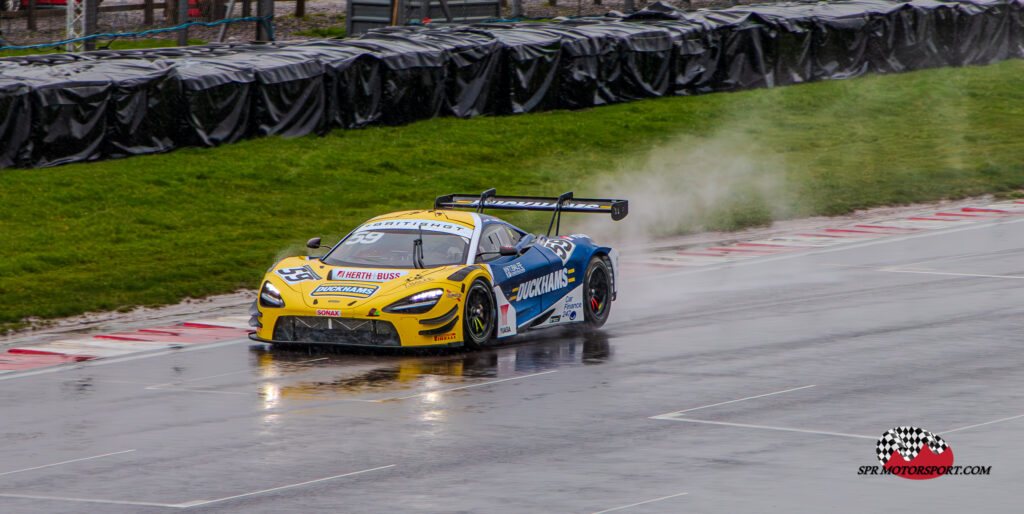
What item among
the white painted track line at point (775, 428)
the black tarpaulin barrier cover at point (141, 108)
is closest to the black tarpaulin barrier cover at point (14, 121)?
the black tarpaulin barrier cover at point (141, 108)

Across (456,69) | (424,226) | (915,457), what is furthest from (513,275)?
(456,69)

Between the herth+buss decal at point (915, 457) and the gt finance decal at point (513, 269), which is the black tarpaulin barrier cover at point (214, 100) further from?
the herth+buss decal at point (915, 457)

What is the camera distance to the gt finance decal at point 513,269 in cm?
1551

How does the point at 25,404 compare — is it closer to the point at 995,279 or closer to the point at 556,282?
the point at 556,282

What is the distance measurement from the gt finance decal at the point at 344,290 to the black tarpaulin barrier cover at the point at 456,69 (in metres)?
11.2

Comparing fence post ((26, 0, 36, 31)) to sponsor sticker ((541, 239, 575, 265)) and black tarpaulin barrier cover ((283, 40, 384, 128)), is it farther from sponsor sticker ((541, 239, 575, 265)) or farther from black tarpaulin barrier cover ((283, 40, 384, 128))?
sponsor sticker ((541, 239, 575, 265))

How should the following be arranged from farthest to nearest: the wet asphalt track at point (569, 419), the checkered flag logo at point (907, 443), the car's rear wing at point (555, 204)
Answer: the car's rear wing at point (555, 204) → the checkered flag logo at point (907, 443) → the wet asphalt track at point (569, 419)

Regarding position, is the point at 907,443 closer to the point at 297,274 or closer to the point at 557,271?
the point at 557,271

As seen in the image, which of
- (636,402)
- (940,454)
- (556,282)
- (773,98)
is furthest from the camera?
(773,98)

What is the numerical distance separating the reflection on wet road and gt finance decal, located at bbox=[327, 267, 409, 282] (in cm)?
73

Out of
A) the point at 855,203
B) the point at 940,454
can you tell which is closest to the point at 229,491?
the point at 940,454

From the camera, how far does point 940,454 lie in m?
10.5

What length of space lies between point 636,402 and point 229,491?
4170 millimetres

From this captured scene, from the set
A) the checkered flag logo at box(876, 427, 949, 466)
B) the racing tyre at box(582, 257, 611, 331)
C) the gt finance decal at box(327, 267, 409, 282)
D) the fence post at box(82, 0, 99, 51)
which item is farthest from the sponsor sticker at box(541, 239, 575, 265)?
the fence post at box(82, 0, 99, 51)
